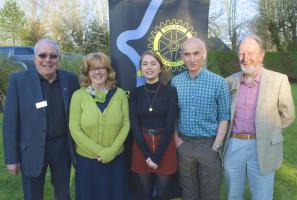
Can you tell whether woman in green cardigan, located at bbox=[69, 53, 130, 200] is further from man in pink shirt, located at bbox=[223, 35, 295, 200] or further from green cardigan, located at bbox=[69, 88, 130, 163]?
man in pink shirt, located at bbox=[223, 35, 295, 200]

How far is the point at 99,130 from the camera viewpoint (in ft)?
10.1

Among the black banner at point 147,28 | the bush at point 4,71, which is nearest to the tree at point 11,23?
the bush at point 4,71

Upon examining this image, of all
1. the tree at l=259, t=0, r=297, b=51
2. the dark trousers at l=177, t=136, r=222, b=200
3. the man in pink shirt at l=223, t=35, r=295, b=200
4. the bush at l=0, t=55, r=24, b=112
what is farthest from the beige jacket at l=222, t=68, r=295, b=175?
the tree at l=259, t=0, r=297, b=51

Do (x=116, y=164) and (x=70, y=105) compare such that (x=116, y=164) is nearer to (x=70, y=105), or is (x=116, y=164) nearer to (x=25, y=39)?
(x=70, y=105)

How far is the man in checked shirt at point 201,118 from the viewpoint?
122 inches

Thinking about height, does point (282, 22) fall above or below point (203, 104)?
above

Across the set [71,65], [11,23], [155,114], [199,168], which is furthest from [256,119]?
[11,23]

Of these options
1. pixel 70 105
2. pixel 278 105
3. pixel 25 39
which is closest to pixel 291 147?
pixel 278 105

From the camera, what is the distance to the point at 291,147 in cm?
677

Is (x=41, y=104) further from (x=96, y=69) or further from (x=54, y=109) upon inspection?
(x=96, y=69)

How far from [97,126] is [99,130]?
0.13 ft

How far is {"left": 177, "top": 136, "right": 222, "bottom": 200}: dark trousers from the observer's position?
3129mm

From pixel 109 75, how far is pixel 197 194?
1.33 meters

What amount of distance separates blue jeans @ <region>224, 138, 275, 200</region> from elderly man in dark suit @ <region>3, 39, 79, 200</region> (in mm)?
1417
